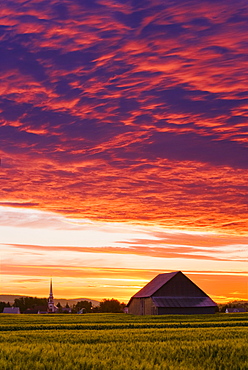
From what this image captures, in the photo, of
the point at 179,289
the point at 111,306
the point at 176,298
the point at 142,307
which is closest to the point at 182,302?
the point at 176,298

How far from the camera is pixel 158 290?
88250mm

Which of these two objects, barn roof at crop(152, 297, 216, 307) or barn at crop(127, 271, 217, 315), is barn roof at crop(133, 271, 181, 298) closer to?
barn at crop(127, 271, 217, 315)

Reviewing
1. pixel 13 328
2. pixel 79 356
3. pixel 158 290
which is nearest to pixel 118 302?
pixel 158 290

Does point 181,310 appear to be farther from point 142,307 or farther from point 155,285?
point 142,307

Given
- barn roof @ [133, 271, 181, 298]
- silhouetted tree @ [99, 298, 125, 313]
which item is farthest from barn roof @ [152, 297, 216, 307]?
silhouetted tree @ [99, 298, 125, 313]

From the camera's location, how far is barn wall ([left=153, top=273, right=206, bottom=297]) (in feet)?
291

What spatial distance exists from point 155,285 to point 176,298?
6064 millimetres

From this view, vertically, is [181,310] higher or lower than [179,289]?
lower

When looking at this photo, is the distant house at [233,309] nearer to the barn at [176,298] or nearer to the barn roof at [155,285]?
the barn roof at [155,285]

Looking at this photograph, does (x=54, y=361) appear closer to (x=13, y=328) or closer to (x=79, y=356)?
(x=79, y=356)

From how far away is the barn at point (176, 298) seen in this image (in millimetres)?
85938

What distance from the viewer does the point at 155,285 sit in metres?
92.9

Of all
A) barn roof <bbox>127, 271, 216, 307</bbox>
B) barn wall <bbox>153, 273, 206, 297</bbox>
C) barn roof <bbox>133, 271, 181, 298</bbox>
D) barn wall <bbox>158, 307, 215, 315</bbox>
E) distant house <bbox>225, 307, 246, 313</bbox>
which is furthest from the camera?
distant house <bbox>225, 307, 246, 313</bbox>

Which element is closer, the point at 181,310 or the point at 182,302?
the point at 181,310
